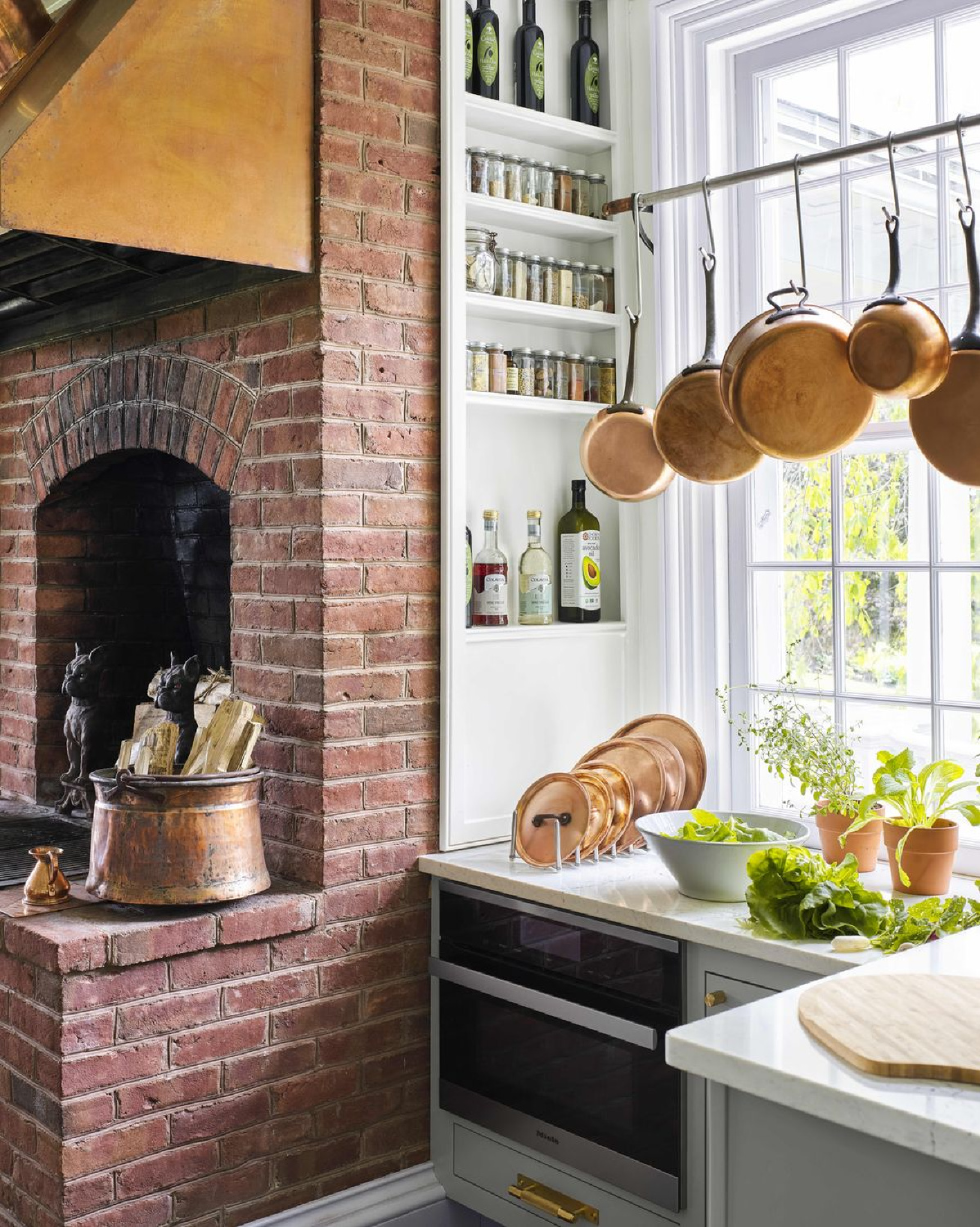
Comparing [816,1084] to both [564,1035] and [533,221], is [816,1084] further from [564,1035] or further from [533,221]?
[533,221]

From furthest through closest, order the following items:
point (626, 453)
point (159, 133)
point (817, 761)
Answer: point (626, 453)
point (817, 761)
point (159, 133)

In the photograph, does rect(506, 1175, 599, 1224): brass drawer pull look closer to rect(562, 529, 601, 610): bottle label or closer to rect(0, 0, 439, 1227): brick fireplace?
rect(0, 0, 439, 1227): brick fireplace

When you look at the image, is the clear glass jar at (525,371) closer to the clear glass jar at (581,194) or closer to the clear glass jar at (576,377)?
the clear glass jar at (576,377)

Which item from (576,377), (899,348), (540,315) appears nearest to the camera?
(899,348)

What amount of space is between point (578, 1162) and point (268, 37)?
220 centimetres

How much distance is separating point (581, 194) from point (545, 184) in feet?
0.43

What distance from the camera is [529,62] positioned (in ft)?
9.97

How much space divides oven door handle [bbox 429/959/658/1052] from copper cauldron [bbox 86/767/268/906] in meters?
0.51

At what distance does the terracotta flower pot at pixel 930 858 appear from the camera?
2338 mm

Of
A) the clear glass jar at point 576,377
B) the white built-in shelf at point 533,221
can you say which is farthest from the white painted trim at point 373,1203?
the white built-in shelf at point 533,221

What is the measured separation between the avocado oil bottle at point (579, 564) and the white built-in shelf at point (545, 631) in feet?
0.10

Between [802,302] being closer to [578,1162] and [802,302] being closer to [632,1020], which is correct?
[632,1020]

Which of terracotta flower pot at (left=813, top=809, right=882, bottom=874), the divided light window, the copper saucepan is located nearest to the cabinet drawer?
terracotta flower pot at (left=813, top=809, right=882, bottom=874)

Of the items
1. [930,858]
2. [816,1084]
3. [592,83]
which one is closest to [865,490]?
[930,858]
